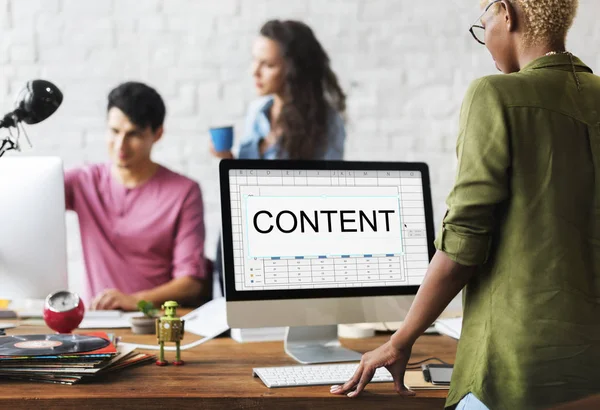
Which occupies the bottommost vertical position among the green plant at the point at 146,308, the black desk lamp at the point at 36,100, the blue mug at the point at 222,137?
the green plant at the point at 146,308

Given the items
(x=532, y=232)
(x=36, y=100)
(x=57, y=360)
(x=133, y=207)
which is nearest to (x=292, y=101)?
(x=133, y=207)

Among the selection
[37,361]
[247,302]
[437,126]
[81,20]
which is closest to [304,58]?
[437,126]

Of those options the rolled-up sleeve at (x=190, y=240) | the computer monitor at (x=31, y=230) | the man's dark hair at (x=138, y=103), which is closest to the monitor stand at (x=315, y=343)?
the computer monitor at (x=31, y=230)

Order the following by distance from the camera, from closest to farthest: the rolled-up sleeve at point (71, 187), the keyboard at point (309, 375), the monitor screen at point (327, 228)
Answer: the keyboard at point (309, 375), the monitor screen at point (327, 228), the rolled-up sleeve at point (71, 187)

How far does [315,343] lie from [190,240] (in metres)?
1.32

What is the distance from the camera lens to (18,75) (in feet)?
9.72

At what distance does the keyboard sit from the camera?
49.2 inches

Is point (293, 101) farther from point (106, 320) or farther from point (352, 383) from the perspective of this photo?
point (352, 383)

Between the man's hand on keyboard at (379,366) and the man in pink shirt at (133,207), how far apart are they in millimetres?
1675

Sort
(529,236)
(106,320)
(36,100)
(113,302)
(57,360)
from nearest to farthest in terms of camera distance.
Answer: (529,236), (57,360), (36,100), (106,320), (113,302)

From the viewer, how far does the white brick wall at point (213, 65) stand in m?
2.95

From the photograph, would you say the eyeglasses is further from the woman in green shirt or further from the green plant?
the green plant

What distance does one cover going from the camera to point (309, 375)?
1.30 meters

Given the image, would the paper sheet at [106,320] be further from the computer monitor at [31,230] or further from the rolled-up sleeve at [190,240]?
the rolled-up sleeve at [190,240]
